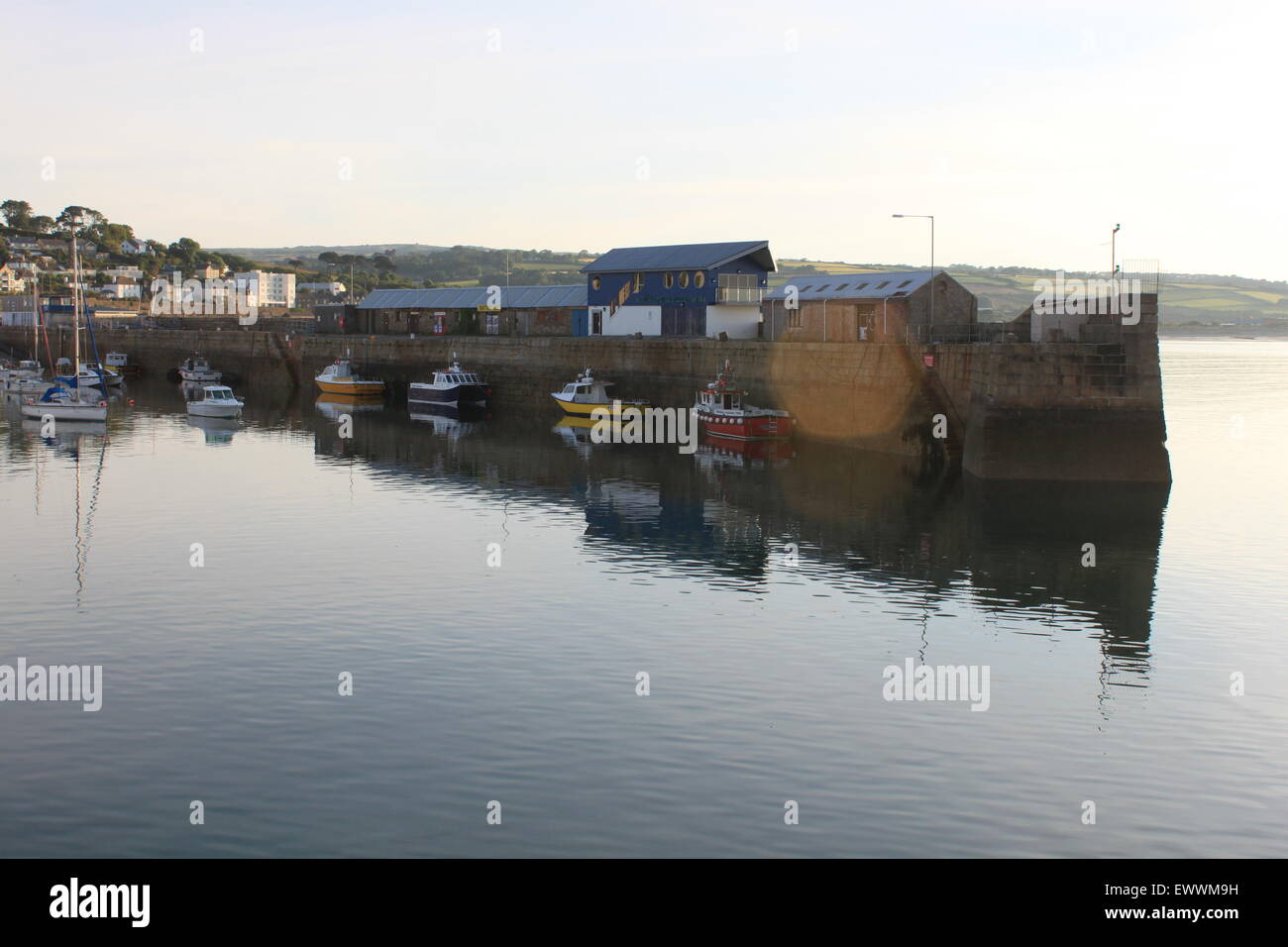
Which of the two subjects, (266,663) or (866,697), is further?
(266,663)

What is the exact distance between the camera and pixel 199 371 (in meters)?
96.2

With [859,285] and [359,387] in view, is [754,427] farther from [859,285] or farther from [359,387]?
[359,387]

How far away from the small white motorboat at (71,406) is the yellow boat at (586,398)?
25.4 meters

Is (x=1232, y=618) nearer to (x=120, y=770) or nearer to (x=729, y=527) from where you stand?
(x=729, y=527)

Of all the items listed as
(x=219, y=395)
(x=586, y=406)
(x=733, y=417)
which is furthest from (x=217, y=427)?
(x=733, y=417)

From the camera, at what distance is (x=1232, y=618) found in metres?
25.7

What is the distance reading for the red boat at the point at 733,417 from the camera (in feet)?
184

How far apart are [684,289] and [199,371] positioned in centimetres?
4404

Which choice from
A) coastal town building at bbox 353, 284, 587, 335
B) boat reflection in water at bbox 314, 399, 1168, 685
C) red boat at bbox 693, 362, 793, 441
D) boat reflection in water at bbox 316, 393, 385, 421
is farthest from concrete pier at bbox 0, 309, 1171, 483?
coastal town building at bbox 353, 284, 587, 335

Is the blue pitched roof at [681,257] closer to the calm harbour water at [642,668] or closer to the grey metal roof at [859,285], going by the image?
the grey metal roof at [859,285]

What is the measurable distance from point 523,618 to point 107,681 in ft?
26.0
